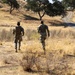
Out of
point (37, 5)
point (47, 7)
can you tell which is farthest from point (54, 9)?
point (37, 5)

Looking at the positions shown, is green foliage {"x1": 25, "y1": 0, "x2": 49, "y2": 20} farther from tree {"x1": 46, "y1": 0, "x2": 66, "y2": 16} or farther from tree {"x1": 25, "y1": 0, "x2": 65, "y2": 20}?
tree {"x1": 46, "y1": 0, "x2": 66, "y2": 16}

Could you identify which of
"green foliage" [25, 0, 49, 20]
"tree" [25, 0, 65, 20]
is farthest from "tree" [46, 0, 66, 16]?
"green foliage" [25, 0, 49, 20]

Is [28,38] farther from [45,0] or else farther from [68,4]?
[45,0]

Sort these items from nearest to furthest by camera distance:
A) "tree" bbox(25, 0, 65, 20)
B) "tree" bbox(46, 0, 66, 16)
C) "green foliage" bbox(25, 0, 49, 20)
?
1. "green foliage" bbox(25, 0, 49, 20)
2. "tree" bbox(25, 0, 65, 20)
3. "tree" bbox(46, 0, 66, 16)

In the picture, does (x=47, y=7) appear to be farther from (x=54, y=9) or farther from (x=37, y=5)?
(x=37, y=5)

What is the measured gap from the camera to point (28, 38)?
1348 inches

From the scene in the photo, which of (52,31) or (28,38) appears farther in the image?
(52,31)

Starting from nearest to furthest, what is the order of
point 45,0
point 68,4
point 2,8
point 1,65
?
1. point 1,65
2. point 68,4
3. point 45,0
4. point 2,8

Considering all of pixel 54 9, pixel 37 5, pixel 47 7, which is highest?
pixel 37 5

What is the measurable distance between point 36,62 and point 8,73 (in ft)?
4.39

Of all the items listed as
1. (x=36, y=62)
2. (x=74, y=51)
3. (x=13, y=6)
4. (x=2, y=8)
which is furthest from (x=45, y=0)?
(x=36, y=62)

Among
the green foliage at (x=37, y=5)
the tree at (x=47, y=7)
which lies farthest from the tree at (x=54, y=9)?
the green foliage at (x=37, y=5)

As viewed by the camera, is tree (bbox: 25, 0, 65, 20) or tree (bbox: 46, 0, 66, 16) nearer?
tree (bbox: 25, 0, 65, 20)

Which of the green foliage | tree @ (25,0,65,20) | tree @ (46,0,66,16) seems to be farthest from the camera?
tree @ (46,0,66,16)
